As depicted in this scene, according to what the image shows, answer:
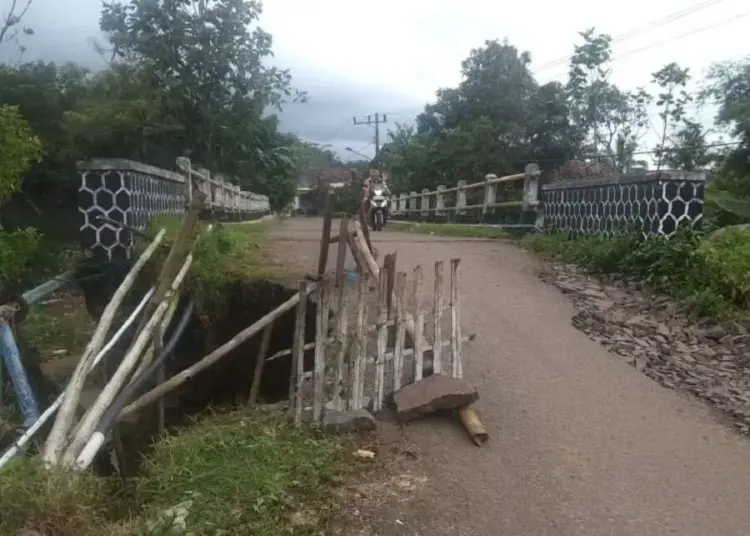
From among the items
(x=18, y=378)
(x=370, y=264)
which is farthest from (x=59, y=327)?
(x=370, y=264)

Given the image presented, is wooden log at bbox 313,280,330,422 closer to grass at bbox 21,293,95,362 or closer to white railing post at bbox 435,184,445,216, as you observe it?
grass at bbox 21,293,95,362

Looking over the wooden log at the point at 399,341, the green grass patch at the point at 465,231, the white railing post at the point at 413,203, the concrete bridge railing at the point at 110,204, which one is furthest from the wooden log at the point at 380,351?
the white railing post at the point at 413,203

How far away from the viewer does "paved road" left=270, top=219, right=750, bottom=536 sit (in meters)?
3.59

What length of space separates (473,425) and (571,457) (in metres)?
0.60

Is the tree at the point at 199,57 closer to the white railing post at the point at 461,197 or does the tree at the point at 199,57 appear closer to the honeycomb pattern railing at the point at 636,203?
the white railing post at the point at 461,197

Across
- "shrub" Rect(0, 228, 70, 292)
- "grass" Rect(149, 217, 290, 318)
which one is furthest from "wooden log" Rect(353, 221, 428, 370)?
"shrub" Rect(0, 228, 70, 292)

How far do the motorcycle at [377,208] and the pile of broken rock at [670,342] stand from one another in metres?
7.87

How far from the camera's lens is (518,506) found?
146 inches

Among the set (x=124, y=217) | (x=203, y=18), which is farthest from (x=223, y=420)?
(x=203, y=18)

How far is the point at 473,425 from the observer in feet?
14.4

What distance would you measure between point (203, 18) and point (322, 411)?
12303 mm

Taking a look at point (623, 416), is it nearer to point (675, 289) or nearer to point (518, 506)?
point (518, 506)

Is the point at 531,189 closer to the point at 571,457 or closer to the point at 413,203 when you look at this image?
the point at 571,457

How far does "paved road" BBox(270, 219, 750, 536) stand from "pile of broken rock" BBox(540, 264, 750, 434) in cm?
18
